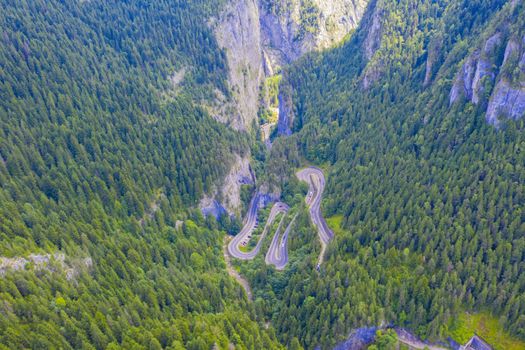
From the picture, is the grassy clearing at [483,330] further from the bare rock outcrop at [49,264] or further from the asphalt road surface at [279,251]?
the bare rock outcrop at [49,264]

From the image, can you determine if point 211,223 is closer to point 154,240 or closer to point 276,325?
point 154,240

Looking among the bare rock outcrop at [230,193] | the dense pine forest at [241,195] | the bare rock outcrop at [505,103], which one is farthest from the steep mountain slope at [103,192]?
the bare rock outcrop at [505,103]

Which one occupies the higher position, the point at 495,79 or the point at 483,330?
the point at 495,79

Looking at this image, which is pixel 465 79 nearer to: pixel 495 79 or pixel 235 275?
pixel 495 79

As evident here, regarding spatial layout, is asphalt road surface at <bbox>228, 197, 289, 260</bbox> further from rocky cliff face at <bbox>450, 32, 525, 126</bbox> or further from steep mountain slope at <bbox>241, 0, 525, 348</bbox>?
rocky cliff face at <bbox>450, 32, 525, 126</bbox>

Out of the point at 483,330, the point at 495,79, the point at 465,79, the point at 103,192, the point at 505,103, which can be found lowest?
the point at 483,330

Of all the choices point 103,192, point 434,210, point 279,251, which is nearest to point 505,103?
point 434,210
